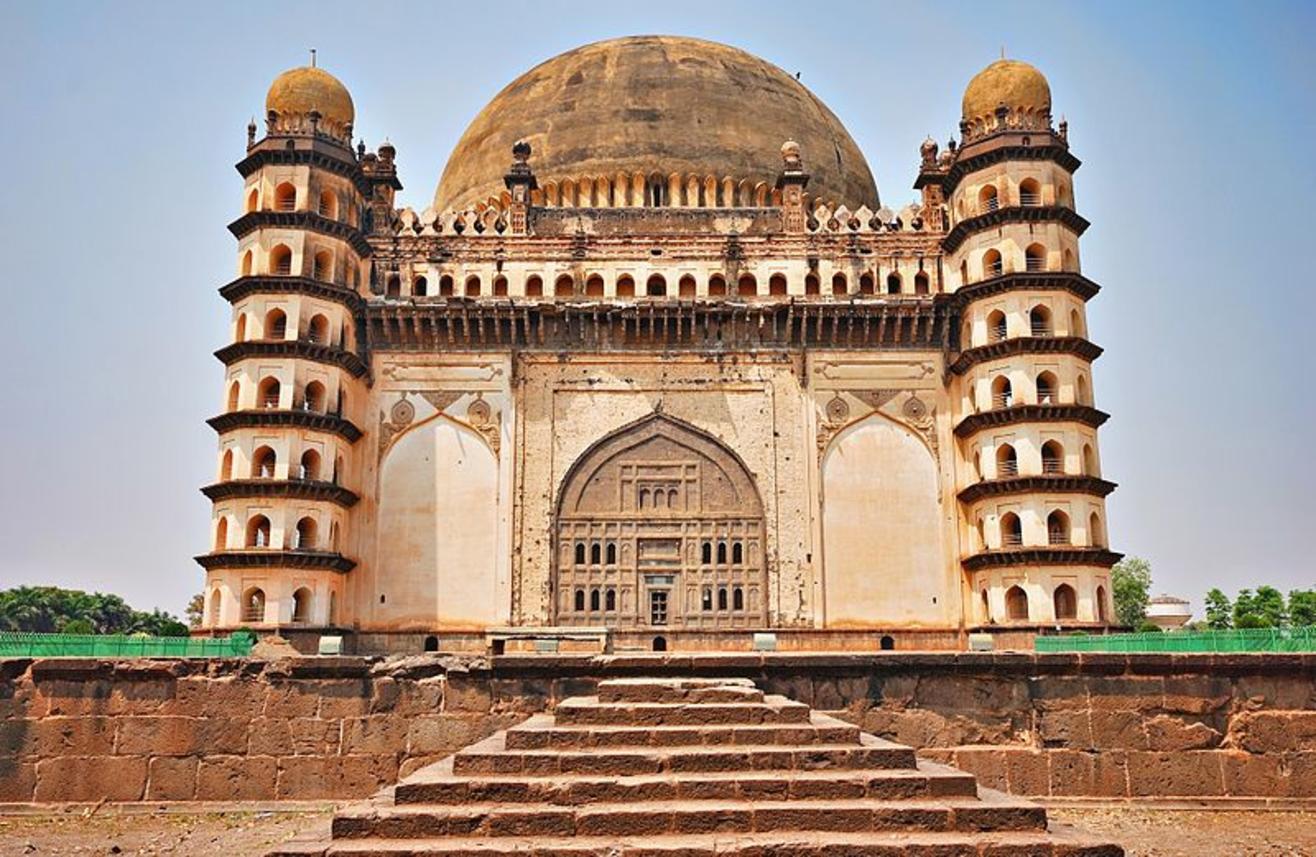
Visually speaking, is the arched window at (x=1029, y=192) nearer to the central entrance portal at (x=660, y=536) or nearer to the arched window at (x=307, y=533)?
the central entrance portal at (x=660, y=536)

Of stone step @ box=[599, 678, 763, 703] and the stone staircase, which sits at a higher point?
stone step @ box=[599, 678, 763, 703]

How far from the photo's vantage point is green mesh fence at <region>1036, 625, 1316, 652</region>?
43.4ft

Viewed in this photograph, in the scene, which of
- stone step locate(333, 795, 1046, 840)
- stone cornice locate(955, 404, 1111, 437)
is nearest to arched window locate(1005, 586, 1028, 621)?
stone cornice locate(955, 404, 1111, 437)

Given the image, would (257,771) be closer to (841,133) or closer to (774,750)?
(774,750)

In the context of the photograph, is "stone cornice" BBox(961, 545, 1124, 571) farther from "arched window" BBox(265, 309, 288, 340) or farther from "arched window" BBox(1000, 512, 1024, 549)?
"arched window" BBox(265, 309, 288, 340)

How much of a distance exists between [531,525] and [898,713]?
1496 centimetres

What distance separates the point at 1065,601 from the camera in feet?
76.8

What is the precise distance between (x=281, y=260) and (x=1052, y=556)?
680 inches

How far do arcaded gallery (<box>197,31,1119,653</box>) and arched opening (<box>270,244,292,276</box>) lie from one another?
5cm

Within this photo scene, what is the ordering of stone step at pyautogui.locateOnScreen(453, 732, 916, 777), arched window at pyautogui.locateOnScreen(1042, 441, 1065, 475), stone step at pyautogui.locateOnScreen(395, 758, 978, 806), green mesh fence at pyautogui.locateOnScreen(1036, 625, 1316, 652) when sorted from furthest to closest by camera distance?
arched window at pyautogui.locateOnScreen(1042, 441, 1065, 475) → green mesh fence at pyautogui.locateOnScreen(1036, 625, 1316, 652) → stone step at pyautogui.locateOnScreen(453, 732, 916, 777) → stone step at pyautogui.locateOnScreen(395, 758, 978, 806)

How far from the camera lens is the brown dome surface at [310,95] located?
2642 centimetres

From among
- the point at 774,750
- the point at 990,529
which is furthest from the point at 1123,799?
the point at 990,529

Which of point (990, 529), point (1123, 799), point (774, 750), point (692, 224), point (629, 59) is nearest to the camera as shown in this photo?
point (774, 750)

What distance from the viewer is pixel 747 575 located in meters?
25.2
